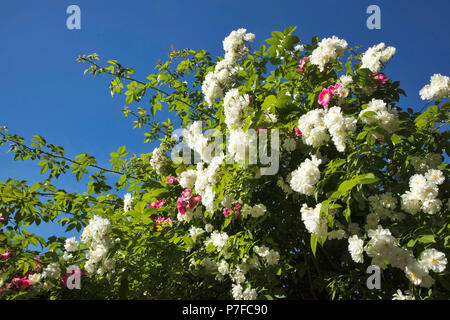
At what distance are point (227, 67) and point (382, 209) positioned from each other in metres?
1.68

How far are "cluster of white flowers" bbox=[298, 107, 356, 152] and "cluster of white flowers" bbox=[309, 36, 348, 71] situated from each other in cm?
49

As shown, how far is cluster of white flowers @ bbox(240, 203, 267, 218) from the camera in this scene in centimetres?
226

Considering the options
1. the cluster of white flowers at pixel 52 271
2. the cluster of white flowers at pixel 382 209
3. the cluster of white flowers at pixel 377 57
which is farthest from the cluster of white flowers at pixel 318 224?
the cluster of white flowers at pixel 52 271

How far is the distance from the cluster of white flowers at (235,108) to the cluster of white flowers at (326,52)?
587 mm

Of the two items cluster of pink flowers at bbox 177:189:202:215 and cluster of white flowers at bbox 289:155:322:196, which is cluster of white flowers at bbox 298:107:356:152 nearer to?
cluster of white flowers at bbox 289:155:322:196

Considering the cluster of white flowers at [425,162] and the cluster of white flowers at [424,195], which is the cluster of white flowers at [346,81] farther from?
the cluster of white flowers at [424,195]

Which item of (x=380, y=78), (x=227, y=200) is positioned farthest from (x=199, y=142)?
(x=380, y=78)

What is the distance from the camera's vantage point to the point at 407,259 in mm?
1740

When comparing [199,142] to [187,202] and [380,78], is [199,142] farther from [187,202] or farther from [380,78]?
[380,78]

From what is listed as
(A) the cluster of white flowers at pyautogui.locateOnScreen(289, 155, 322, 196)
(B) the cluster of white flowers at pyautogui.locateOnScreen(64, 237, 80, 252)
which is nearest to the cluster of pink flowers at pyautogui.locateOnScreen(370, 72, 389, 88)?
(A) the cluster of white flowers at pyautogui.locateOnScreen(289, 155, 322, 196)

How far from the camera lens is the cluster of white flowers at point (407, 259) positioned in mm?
1669
